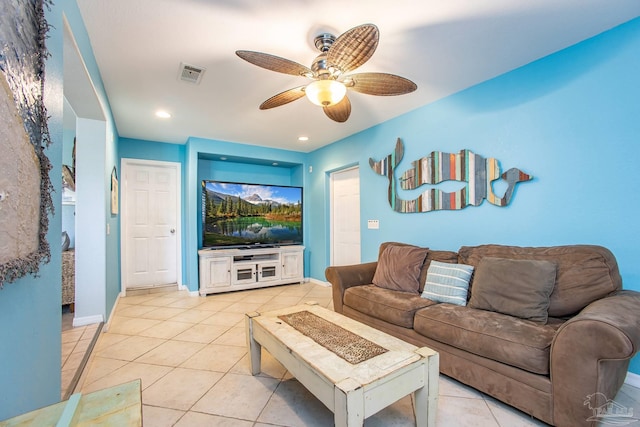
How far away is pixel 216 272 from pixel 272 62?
3.31 metres

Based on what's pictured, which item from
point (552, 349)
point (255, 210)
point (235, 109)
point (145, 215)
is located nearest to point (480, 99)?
point (552, 349)

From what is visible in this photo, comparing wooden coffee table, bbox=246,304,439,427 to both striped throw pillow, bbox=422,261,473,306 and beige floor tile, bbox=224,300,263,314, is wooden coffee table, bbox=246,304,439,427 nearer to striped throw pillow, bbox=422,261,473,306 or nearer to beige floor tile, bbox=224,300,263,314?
striped throw pillow, bbox=422,261,473,306

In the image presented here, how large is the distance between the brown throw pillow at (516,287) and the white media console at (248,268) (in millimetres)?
3183

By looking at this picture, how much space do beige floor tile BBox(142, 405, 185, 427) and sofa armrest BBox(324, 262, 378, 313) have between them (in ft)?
5.34

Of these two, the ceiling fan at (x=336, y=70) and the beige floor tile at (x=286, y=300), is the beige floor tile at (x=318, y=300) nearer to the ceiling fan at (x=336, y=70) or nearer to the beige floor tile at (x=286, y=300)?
the beige floor tile at (x=286, y=300)

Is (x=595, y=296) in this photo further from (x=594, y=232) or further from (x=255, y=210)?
(x=255, y=210)

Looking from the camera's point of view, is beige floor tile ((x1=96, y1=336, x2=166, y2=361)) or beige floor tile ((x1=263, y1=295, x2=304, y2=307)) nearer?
beige floor tile ((x1=96, y1=336, x2=166, y2=361))

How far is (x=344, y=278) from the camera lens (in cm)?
290

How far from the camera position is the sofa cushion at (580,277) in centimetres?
173

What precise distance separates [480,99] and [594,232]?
1416 millimetres

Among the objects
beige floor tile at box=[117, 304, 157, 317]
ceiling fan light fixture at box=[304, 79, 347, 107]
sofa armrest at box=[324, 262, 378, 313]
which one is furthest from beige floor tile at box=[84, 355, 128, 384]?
ceiling fan light fixture at box=[304, 79, 347, 107]

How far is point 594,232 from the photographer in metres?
1.97

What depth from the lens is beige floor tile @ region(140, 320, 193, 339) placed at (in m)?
2.73

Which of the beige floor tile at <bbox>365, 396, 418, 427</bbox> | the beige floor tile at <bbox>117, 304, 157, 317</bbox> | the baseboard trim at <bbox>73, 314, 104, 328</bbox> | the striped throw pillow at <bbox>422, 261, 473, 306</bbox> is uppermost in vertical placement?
the striped throw pillow at <bbox>422, 261, 473, 306</bbox>
